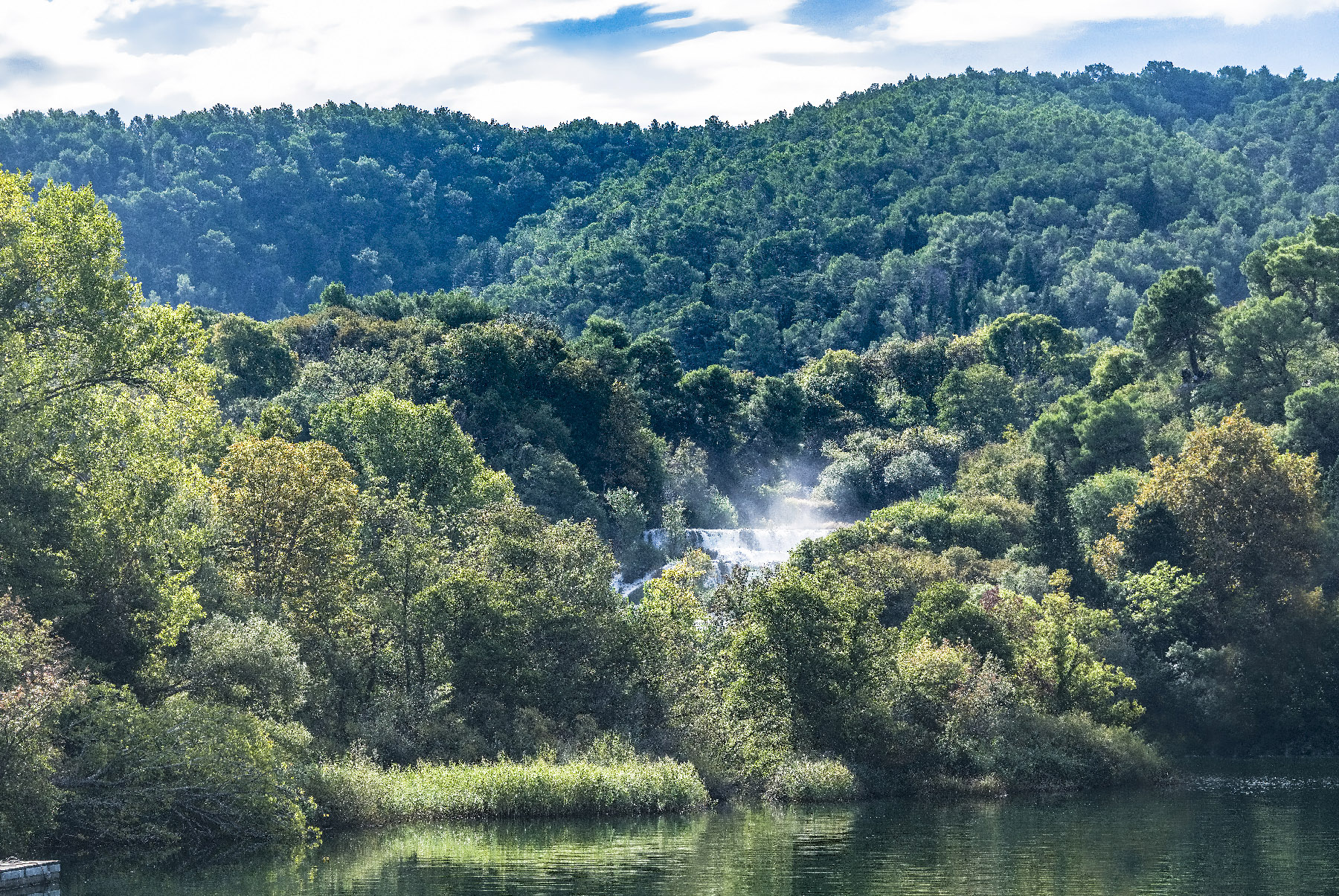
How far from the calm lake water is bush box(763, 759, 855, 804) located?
1994 mm

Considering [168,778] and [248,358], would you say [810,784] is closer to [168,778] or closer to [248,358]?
[168,778]

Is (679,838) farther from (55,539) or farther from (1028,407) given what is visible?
(1028,407)

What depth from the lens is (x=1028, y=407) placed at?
4914 inches

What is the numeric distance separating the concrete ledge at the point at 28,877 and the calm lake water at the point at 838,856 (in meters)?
1.35

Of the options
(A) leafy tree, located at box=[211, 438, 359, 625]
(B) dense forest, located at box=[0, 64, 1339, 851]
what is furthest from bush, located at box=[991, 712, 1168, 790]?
(A) leafy tree, located at box=[211, 438, 359, 625]

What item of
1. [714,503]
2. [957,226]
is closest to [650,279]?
[957,226]

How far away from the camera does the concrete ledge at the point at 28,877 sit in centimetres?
3133

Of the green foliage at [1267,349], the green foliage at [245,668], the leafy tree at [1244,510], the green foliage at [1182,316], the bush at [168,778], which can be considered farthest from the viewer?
the green foliage at [1182,316]

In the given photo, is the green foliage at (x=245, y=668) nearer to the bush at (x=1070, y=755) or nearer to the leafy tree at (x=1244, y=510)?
the bush at (x=1070, y=755)

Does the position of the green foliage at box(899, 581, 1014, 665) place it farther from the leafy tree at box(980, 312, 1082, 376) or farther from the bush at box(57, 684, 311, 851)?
the leafy tree at box(980, 312, 1082, 376)

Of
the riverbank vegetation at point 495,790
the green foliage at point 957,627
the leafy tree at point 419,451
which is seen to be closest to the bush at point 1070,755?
the green foliage at point 957,627

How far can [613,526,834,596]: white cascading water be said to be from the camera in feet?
308

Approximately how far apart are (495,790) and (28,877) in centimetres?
1851

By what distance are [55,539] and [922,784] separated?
30.1 m
